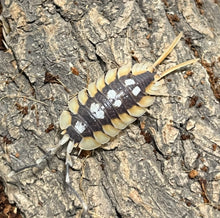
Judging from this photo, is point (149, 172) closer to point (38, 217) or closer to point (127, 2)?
point (38, 217)

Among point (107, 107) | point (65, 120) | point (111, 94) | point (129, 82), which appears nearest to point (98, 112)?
point (107, 107)

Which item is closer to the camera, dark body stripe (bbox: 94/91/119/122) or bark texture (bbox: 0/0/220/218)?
bark texture (bbox: 0/0/220/218)

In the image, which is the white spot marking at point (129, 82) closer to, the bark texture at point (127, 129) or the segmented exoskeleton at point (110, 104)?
the segmented exoskeleton at point (110, 104)

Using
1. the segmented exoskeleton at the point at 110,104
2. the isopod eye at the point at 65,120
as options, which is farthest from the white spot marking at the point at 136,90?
the isopod eye at the point at 65,120

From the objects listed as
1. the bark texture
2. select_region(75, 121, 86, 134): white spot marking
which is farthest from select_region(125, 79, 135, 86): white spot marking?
select_region(75, 121, 86, 134): white spot marking

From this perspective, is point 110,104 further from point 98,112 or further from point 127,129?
point 127,129

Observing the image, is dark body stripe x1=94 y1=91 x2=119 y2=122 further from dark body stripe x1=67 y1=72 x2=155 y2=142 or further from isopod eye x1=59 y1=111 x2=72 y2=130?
isopod eye x1=59 y1=111 x2=72 y2=130
